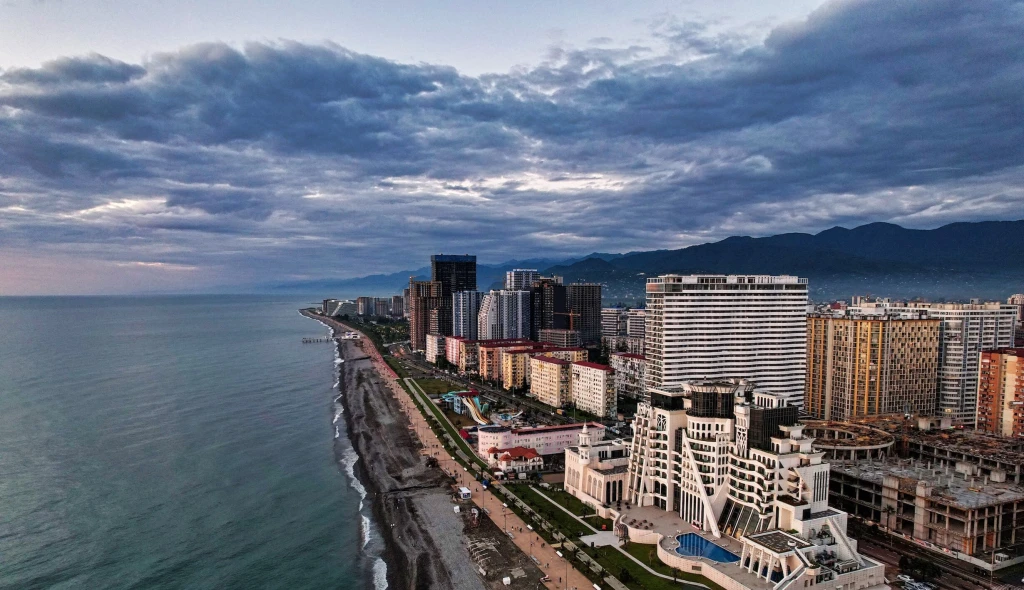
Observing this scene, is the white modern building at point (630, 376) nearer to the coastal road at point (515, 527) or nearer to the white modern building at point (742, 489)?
the coastal road at point (515, 527)

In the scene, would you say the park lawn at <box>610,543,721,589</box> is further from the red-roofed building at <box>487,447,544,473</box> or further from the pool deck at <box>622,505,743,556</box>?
the red-roofed building at <box>487,447,544,473</box>

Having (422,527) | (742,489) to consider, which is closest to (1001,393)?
(742,489)

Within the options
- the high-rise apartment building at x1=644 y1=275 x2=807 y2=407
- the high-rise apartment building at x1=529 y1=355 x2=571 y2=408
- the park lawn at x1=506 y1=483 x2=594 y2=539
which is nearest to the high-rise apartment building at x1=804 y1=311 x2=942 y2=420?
the high-rise apartment building at x1=644 y1=275 x2=807 y2=407

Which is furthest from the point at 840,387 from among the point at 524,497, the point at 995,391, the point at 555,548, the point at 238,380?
the point at 238,380

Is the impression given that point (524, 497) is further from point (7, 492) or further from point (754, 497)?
point (7, 492)

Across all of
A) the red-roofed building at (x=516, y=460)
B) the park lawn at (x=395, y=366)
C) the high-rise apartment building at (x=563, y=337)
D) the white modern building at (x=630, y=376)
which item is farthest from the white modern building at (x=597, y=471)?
the high-rise apartment building at (x=563, y=337)

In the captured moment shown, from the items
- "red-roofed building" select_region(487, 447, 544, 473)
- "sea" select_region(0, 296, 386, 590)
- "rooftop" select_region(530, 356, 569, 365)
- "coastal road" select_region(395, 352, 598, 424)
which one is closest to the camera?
"sea" select_region(0, 296, 386, 590)
